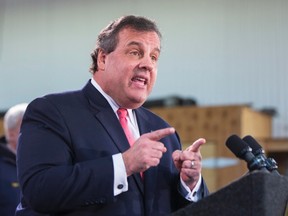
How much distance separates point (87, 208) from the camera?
84.7 inches

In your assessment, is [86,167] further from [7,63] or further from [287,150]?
[7,63]

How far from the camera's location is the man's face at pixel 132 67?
235 centimetres

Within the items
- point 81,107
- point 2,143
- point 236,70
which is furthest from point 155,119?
point 236,70

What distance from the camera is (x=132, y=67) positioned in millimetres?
2344

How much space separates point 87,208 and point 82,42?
8.57 m

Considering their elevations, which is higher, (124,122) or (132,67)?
(132,67)

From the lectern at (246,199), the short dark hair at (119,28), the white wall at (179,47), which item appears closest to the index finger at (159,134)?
the lectern at (246,199)

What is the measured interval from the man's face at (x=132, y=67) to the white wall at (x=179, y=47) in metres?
6.39

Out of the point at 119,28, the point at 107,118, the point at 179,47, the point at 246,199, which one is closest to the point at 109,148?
the point at 107,118

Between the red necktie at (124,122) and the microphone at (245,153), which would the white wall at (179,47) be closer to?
the red necktie at (124,122)

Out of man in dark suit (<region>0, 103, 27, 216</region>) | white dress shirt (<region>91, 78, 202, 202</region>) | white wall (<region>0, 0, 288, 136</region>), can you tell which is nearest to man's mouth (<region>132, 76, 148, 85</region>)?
white dress shirt (<region>91, 78, 202, 202</region>)

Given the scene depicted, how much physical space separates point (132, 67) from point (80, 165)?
0.41 metres

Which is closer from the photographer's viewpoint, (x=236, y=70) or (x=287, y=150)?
(x=287, y=150)

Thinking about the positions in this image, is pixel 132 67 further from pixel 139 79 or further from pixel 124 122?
pixel 124 122
